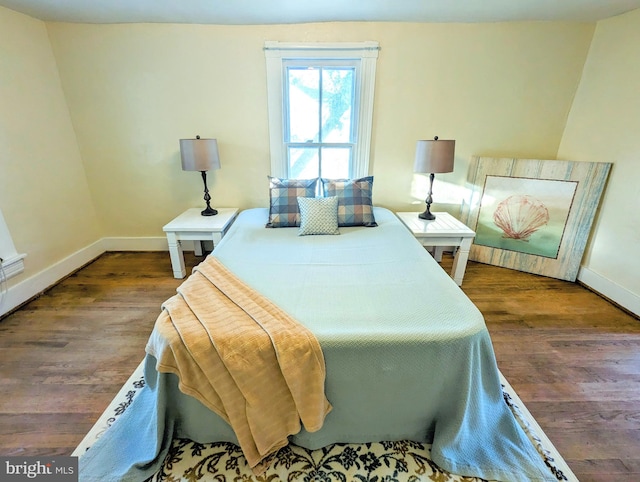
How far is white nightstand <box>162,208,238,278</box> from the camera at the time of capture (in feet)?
8.13

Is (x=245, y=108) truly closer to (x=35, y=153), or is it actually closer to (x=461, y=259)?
(x=35, y=153)

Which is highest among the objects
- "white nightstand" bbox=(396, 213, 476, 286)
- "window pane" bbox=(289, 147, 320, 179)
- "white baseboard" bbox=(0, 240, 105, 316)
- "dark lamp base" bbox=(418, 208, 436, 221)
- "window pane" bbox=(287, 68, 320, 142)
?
"window pane" bbox=(287, 68, 320, 142)

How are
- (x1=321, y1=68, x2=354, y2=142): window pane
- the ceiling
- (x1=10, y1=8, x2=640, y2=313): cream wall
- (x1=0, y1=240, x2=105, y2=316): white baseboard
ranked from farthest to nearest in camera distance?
(x1=321, y1=68, x2=354, y2=142): window pane
(x1=10, y1=8, x2=640, y2=313): cream wall
(x1=0, y1=240, x2=105, y2=316): white baseboard
the ceiling

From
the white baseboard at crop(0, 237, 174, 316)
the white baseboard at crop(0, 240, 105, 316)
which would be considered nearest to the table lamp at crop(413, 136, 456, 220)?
the white baseboard at crop(0, 237, 174, 316)

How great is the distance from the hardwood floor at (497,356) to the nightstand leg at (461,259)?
0.45 feet

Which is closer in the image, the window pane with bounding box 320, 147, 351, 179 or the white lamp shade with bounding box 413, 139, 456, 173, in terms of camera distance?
the white lamp shade with bounding box 413, 139, 456, 173

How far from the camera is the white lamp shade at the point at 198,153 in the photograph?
2.49 metres

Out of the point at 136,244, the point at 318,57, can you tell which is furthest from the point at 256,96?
the point at 136,244

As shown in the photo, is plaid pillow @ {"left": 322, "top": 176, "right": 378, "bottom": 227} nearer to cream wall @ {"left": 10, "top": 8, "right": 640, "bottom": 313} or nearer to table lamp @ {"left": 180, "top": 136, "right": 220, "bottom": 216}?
cream wall @ {"left": 10, "top": 8, "right": 640, "bottom": 313}

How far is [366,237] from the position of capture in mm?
2209

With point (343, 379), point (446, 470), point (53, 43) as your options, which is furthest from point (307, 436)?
point (53, 43)

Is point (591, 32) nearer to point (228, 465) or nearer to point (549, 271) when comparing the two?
point (549, 271)

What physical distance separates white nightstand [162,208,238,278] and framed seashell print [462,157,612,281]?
2.45 m

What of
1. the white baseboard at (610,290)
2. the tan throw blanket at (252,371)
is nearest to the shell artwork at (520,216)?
the white baseboard at (610,290)
